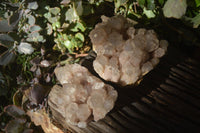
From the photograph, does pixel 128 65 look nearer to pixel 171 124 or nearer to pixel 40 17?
pixel 171 124

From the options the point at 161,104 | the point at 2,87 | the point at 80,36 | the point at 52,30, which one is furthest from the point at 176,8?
the point at 2,87

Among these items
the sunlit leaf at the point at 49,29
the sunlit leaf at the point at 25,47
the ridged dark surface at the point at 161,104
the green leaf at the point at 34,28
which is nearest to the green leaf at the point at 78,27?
the sunlit leaf at the point at 49,29

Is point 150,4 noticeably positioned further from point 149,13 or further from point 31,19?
point 31,19

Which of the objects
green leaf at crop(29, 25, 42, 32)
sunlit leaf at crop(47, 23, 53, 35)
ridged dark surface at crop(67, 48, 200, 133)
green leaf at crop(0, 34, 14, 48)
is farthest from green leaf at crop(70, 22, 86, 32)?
ridged dark surface at crop(67, 48, 200, 133)

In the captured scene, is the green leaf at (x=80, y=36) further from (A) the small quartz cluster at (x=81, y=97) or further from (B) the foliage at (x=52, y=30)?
(A) the small quartz cluster at (x=81, y=97)

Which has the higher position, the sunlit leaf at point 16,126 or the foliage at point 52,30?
the foliage at point 52,30

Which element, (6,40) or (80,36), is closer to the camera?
(6,40)
